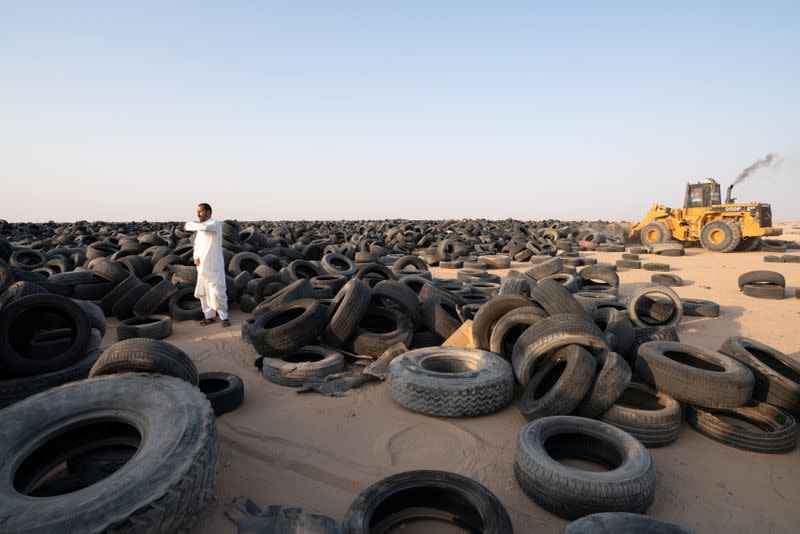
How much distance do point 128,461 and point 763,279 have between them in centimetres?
1351

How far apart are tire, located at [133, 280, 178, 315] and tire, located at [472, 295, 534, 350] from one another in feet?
20.4

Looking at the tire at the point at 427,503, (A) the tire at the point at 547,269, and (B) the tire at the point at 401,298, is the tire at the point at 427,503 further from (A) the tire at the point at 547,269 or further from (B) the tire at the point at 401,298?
(A) the tire at the point at 547,269

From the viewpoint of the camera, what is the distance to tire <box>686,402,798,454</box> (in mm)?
3770

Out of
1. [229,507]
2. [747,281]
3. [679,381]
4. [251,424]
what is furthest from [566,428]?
[747,281]

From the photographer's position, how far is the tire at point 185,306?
8352 mm

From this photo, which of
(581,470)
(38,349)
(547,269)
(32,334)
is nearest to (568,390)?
(581,470)

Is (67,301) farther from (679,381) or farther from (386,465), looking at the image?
(679,381)

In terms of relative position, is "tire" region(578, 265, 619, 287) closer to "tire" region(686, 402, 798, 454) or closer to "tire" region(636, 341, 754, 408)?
"tire" region(636, 341, 754, 408)

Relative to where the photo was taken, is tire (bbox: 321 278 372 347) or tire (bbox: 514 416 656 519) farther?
tire (bbox: 321 278 372 347)

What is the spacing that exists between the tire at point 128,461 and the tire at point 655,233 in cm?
2216

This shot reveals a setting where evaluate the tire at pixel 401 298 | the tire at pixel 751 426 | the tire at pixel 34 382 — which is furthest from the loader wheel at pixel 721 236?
the tire at pixel 34 382

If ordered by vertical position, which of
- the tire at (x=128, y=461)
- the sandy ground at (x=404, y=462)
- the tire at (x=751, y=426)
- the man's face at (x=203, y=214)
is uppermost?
the man's face at (x=203, y=214)

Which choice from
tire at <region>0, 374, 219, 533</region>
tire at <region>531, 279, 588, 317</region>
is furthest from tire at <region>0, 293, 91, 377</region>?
tire at <region>531, 279, 588, 317</region>

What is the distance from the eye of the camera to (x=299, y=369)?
5.30 metres
